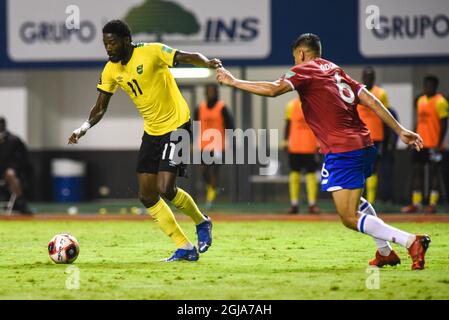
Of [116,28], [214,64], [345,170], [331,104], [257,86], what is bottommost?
[345,170]

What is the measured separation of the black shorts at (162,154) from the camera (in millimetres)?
9961

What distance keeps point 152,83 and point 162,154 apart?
2.42 feet

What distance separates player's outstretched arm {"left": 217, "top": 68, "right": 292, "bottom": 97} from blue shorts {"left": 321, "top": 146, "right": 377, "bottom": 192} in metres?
0.82

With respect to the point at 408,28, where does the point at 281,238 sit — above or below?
below

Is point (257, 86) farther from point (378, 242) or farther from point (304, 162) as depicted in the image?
point (304, 162)

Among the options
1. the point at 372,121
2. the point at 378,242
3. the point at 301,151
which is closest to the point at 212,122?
the point at 301,151

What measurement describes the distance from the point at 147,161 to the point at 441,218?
718 cm

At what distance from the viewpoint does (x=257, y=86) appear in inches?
336

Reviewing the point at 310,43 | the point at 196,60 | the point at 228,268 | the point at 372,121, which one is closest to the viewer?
the point at 310,43

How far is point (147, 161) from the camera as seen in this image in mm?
10039

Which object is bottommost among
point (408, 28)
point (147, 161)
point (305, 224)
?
point (305, 224)
